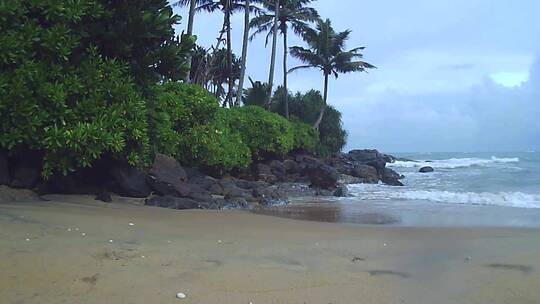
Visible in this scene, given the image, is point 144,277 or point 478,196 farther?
point 478,196

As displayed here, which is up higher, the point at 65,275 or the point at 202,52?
the point at 202,52

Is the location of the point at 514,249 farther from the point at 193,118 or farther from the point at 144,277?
the point at 193,118

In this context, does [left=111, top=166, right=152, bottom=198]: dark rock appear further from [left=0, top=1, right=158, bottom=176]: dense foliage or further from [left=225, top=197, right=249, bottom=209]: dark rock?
[left=225, top=197, right=249, bottom=209]: dark rock

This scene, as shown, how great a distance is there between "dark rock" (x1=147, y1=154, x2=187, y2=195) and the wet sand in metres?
4.14

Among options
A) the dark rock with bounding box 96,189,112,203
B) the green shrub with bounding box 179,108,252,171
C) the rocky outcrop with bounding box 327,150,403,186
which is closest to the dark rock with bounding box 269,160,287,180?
the green shrub with bounding box 179,108,252,171

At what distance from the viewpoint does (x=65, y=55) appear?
8875 millimetres

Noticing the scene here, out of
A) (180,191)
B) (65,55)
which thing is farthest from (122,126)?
(180,191)

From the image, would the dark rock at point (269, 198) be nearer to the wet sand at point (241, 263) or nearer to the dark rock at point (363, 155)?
the wet sand at point (241, 263)

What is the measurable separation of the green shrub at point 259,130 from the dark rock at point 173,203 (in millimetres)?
12091

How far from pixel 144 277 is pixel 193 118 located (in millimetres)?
14221

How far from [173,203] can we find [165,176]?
6.25 ft

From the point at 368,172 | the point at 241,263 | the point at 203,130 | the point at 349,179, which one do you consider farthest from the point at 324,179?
the point at 241,263

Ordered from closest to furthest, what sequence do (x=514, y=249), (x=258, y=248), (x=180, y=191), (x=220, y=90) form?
(x=258, y=248) → (x=514, y=249) → (x=180, y=191) → (x=220, y=90)

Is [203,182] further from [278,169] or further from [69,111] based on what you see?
[278,169]
